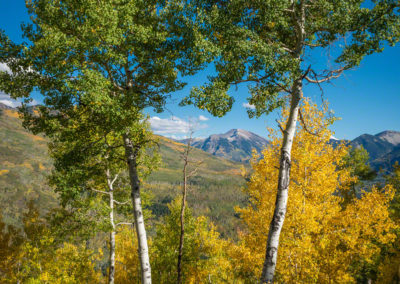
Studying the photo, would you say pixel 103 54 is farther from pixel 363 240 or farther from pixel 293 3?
pixel 363 240

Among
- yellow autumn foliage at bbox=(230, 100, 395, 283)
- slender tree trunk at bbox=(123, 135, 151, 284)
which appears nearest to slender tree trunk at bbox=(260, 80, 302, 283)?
yellow autumn foliage at bbox=(230, 100, 395, 283)

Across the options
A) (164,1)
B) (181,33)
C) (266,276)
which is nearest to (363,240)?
(266,276)

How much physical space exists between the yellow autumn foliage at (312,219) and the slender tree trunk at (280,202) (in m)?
2.46

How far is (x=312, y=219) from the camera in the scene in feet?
27.5

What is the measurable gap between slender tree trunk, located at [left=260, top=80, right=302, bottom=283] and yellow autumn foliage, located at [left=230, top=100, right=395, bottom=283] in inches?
97.0

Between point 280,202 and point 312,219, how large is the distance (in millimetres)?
3559

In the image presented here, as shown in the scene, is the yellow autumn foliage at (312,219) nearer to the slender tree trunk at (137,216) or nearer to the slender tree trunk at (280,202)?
the slender tree trunk at (280,202)

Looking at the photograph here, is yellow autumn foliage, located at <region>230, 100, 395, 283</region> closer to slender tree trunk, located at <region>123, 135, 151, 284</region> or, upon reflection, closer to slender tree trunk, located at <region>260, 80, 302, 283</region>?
slender tree trunk, located at <region>260, 80, 302, 283</region>

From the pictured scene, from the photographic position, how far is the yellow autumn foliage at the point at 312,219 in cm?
847

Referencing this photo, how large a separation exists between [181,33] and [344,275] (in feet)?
37.2

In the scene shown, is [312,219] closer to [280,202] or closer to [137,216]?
[280,202]

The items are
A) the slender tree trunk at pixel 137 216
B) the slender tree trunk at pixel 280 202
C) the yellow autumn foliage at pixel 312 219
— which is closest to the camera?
the slender tree trunk at pixel 280 202

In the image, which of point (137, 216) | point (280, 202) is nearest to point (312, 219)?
point (280, 202)

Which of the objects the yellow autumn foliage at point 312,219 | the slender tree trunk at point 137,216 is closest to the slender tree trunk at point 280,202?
the yellow autumn foliage at point 312,219
